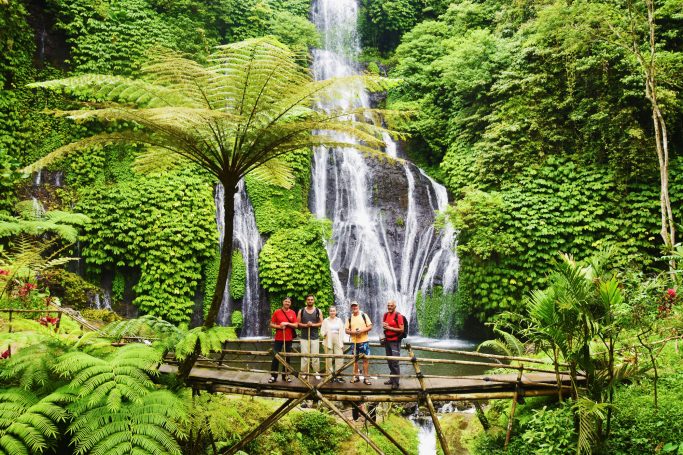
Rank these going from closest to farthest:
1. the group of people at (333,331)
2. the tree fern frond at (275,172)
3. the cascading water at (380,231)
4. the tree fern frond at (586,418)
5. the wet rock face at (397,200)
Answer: the tree fern frond at (586,418)
the tree fern frond at (275,172)
the group of people at (333,331)
the cascading water at (380,231)
the wet rock face at (397,200)

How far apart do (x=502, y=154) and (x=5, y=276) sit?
12639 millimetres

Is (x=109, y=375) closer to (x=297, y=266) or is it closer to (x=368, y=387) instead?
(x=368, y=387)

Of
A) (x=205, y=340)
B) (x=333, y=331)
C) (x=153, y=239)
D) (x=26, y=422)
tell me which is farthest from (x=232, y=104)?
(x=153, y=239)

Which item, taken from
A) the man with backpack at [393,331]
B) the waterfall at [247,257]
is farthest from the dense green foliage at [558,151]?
the man with backpack at [393,331]

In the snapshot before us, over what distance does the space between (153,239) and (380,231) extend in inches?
284

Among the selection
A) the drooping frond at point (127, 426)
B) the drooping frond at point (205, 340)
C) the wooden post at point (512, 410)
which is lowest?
the wooden post at point (512, 410)

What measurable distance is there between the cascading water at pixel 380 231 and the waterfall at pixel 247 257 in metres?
2.44

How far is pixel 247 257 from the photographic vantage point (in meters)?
13.5

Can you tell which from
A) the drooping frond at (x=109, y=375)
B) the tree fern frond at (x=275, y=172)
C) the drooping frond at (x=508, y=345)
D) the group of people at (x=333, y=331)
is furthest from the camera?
the drooping frond at (x=508, y=345)

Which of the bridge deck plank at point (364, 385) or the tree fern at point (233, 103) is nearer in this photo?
the tree fern at point (233, 103)

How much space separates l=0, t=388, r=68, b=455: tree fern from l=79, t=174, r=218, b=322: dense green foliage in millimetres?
8498

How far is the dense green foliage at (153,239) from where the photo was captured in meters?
12.1

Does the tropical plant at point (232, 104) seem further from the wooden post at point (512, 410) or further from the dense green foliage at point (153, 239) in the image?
the dense green foliage at point (153, 239)

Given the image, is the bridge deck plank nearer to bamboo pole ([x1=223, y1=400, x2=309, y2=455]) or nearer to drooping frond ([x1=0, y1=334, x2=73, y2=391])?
bamboo pole ([x1=223, y1=400, x2=309, y2=455])
